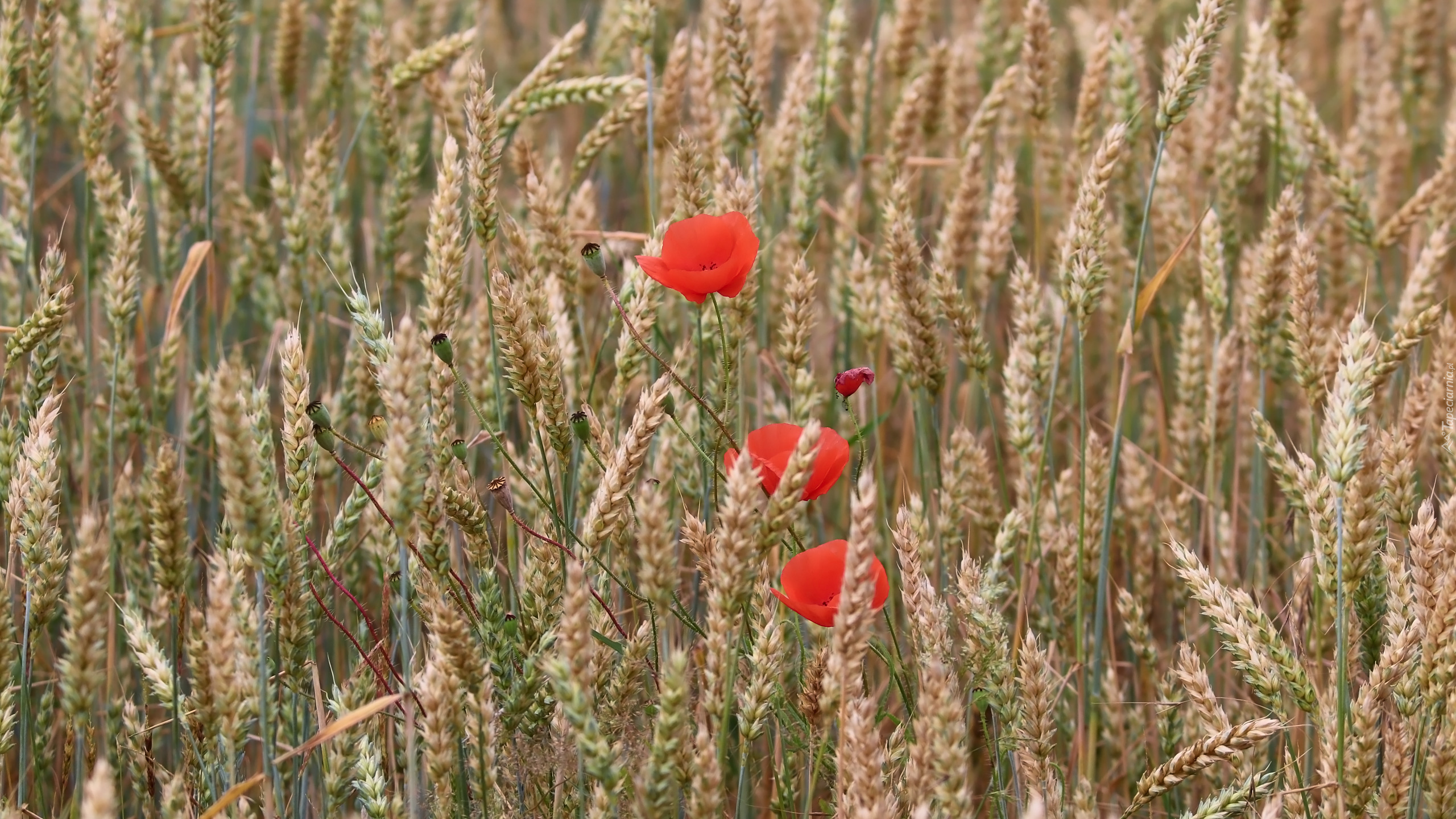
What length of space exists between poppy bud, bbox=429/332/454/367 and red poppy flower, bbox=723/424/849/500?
0.34 meters

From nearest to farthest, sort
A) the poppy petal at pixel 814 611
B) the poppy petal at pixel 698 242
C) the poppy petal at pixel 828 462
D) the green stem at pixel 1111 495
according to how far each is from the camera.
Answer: the poppy petal at pixel 814 611 → the poppy petal at pixel 828 462 → the poppy petal at pixel 698 242 → the green stem at pixel 1111 495

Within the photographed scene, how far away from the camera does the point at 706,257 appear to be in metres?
1.50

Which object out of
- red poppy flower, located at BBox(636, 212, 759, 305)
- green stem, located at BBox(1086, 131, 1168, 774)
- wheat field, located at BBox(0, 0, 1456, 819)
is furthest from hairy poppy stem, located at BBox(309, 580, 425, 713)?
green stem, located at BBox(1086, 131, 1168, 774)

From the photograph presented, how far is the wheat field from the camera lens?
133 centimetres

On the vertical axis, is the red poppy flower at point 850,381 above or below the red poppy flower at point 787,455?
above

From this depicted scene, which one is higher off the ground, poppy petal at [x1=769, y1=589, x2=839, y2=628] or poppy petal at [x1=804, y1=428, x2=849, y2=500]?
poppy petal at [x1=804, y1=428, x2=849, y2=500]

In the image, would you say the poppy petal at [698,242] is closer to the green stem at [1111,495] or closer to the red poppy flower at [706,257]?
the red poppy flower at [706,257]

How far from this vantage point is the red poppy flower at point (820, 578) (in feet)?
4.33

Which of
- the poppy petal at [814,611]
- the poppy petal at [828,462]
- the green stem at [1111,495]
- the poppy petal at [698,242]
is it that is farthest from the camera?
the green stem at [1111,495]

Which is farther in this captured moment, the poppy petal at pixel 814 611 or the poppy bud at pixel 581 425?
the poppy bud at pixel 581 425

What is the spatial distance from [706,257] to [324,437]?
1.61 feet

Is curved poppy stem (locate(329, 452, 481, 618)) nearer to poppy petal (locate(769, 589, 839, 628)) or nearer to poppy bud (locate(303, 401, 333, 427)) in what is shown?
poppy bud (locate(303, 401, 333, 427))

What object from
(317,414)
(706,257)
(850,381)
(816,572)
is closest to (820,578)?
(816,572)

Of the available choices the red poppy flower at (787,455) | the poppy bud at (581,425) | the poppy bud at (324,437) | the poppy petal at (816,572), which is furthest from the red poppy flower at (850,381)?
the poppy bud at (324,437)
